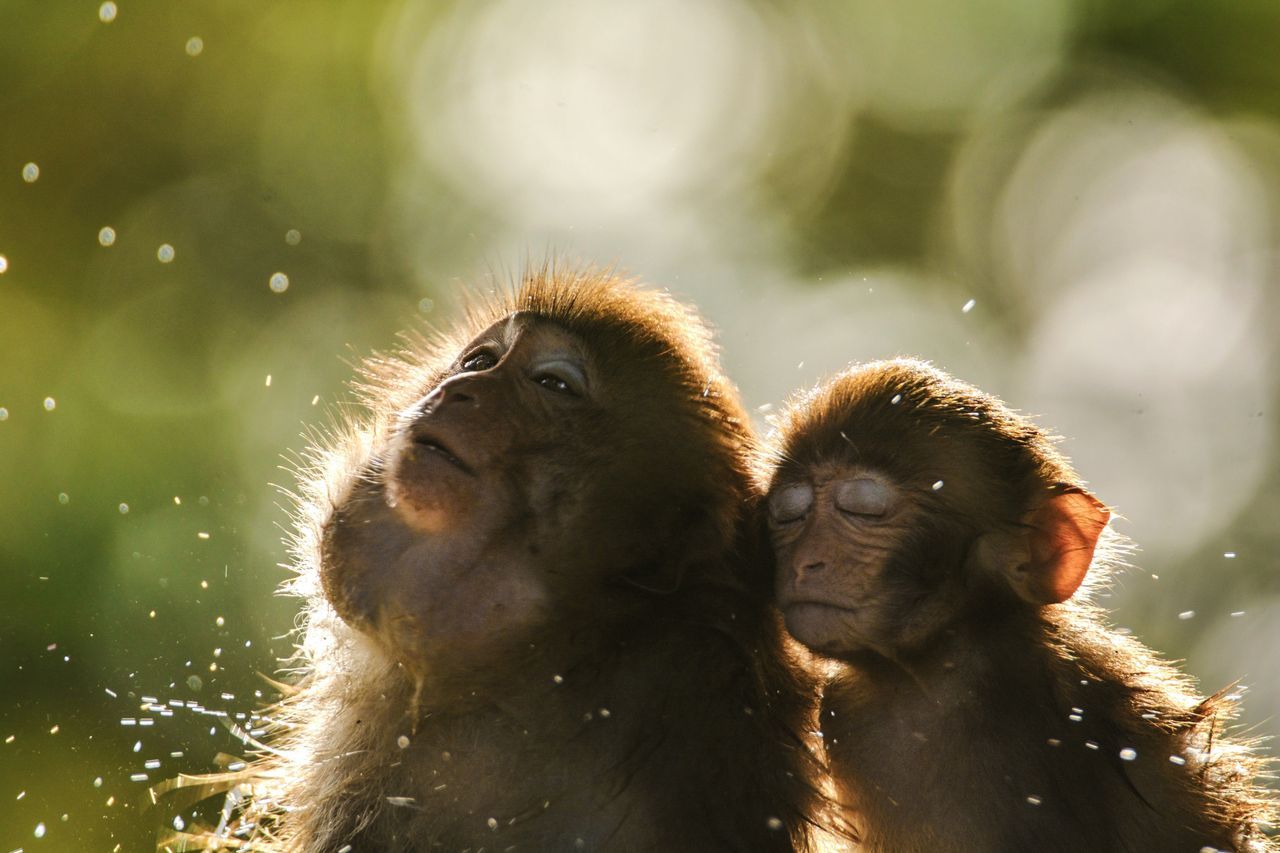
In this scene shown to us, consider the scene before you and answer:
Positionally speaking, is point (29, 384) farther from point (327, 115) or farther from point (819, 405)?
point (819, 405)

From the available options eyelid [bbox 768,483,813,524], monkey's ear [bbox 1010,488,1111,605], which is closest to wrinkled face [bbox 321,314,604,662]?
eyelid [bbox 768,483,813,524]

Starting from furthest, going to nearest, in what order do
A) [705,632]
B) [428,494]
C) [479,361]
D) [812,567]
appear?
[479,361]
[812,567]
[705,632]
[428,494]

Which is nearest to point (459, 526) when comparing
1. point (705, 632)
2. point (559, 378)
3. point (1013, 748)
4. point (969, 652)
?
point (559, 378)

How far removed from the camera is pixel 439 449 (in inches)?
134

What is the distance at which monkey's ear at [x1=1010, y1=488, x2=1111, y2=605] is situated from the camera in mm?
3631

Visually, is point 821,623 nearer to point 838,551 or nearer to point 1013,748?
point 838,551

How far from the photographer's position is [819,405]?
396 centimetres

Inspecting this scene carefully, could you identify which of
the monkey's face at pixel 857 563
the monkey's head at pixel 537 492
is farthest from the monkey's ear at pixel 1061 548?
the monkey's head at pixel 537 492

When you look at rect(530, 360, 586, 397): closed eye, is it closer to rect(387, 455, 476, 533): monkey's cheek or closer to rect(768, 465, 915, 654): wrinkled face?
rect(387, 455, 476, 533): monkey's cheek

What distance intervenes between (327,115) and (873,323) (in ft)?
14.7

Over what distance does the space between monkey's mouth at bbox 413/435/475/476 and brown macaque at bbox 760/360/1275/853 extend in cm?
87

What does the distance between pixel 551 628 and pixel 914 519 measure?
101 cm

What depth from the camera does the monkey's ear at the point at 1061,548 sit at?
3.63 m


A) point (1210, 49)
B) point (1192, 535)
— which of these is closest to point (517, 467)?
point (1192, 535)
